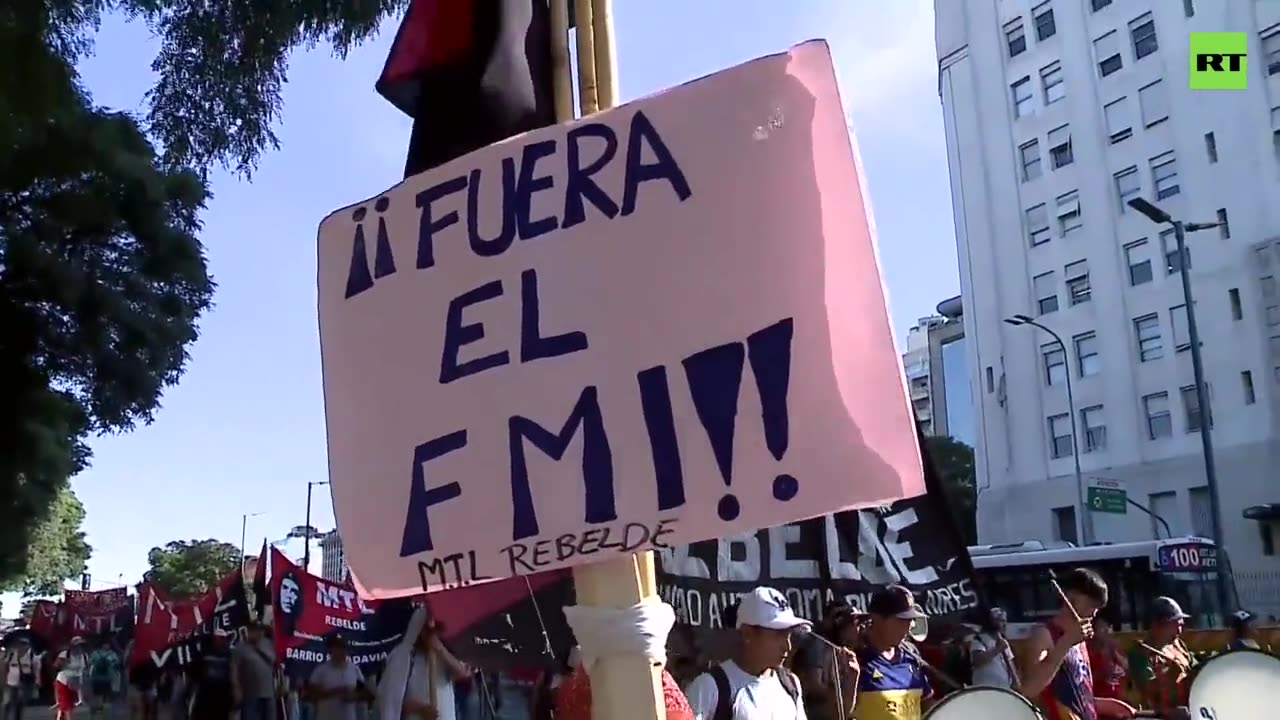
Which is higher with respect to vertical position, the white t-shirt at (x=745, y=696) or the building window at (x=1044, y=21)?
the building window at (x=1044, y=21)

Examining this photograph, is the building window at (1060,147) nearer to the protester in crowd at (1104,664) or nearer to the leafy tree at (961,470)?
the leafy tree at (961,470)

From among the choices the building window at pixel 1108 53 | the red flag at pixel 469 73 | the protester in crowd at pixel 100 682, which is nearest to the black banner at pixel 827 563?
the red flag at pixel 469 73

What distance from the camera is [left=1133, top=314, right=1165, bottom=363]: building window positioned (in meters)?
33.7

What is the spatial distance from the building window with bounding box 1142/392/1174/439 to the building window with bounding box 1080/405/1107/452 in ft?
4.67

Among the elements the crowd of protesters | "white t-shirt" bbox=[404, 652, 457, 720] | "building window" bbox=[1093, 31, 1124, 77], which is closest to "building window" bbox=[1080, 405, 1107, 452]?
"building window" bbox=[1093, 31, 1124, 77]

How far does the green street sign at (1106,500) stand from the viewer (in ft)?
81.0

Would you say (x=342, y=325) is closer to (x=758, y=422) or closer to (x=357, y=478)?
(x=357, y=478)

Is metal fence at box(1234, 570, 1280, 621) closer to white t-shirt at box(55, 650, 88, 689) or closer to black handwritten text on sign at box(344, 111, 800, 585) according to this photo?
white t-shirt at box(55, 650, 88, 689)

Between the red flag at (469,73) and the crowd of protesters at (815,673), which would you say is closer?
the red flag at (469,73)

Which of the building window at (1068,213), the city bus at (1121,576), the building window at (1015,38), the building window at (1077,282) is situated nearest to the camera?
the city bus at (1121,576)

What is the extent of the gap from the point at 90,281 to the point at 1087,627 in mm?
10252

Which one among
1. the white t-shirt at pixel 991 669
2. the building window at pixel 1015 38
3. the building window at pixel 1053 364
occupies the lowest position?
the white t-shirt at pixel 991 669

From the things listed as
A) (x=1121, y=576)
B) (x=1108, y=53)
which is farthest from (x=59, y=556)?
(x=1108, y=53)

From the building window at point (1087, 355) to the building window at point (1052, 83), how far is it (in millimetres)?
7266
